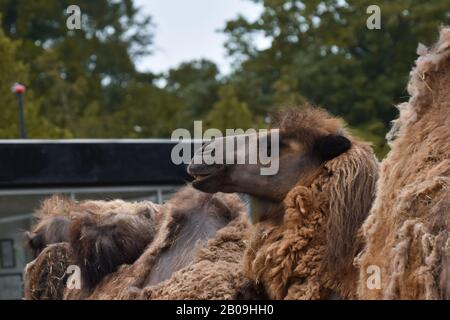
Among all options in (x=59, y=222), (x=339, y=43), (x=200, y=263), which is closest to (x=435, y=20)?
(x=339, y=43)

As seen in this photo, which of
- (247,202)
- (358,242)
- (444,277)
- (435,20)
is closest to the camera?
(444,277)

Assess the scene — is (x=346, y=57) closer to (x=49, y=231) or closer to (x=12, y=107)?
(x=12, y=107)

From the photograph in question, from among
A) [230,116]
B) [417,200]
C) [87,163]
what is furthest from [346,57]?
[417,200]

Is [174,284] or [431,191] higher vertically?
[431,191]

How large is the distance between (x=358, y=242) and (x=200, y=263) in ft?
4.29

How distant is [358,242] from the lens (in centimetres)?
632

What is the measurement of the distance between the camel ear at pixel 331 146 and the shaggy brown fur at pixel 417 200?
592 mm

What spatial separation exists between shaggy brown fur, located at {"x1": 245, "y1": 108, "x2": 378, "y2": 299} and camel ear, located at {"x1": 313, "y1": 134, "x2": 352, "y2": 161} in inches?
0.9

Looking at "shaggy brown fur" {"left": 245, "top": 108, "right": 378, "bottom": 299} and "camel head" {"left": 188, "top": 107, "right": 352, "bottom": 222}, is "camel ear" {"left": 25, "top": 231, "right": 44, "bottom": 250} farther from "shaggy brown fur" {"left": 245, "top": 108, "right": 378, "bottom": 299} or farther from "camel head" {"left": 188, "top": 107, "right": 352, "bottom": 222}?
"shaggy brown fur" {"left": 245, "top": 108, "right": 378, "bottom": 299}

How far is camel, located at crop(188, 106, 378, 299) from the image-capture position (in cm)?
638

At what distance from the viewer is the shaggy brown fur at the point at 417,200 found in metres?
5.27

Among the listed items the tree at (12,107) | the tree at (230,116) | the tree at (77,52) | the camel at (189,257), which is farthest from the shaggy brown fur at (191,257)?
the tree at (77,52)

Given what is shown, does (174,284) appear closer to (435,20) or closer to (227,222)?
(227,222)

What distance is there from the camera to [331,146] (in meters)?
6.82
